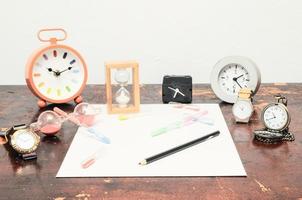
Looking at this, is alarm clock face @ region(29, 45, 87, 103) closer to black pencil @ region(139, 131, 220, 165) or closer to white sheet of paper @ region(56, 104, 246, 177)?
white sheet of paper @ region(56, 104, 246, 177)

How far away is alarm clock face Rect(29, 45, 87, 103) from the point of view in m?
1.08

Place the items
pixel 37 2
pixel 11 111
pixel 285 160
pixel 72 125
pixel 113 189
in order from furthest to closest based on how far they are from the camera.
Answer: pixel 37 2 < pixel 11 111 < pixel 72 125 < pixel 285 160 < pixel 113 189

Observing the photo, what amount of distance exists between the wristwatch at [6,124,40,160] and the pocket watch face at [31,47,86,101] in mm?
261

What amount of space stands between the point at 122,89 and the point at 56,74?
20 centimetres

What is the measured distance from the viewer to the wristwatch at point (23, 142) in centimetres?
82

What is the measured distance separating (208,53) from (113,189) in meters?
1.17

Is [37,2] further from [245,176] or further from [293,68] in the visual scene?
[245,176]

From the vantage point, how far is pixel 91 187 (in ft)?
2.32

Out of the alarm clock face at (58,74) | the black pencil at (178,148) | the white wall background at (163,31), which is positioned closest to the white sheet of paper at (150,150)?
the black pencil at (178,148)

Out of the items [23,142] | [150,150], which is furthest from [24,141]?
[150,150]

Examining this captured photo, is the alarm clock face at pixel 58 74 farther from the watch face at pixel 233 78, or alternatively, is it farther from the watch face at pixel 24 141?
the watch face at pixel 233 78

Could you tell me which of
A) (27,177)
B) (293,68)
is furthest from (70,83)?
(293,68)

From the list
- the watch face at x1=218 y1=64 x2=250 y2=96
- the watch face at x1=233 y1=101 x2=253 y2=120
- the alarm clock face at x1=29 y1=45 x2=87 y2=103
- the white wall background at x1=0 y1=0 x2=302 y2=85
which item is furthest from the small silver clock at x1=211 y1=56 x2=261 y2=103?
the white wall background at x1=0 y1=0 x2=302 y2=85

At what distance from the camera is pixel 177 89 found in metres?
1.13
